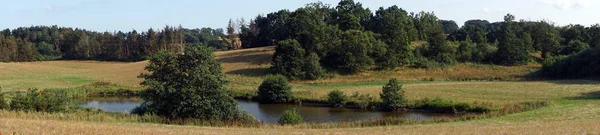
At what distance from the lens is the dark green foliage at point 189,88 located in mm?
35406

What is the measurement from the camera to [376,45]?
83500mm

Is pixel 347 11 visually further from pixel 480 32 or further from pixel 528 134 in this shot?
pixel 528 134

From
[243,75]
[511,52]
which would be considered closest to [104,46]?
[243,75]

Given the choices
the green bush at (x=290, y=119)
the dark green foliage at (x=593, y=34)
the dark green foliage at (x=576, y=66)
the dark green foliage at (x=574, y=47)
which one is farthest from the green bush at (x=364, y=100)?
the dark green foliage at (x=593, y=34)

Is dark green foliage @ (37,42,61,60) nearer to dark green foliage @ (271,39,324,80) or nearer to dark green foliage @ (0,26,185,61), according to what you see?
dark green foliage @ (0,26,185,61)

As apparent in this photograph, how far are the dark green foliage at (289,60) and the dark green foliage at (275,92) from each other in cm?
1601

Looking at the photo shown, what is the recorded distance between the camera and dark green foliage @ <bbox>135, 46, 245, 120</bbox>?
116ft

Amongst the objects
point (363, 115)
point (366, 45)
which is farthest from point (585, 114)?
point (366, 45)

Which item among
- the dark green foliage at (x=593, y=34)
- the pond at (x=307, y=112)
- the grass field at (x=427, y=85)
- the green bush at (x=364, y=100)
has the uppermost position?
the dark green foliage at (x=593, y=34)

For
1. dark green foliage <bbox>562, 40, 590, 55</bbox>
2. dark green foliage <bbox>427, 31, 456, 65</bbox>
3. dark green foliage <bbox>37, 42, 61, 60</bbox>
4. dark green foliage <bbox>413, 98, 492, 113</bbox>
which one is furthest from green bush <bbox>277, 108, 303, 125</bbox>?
dark green foliage <bbox>37, 42, 61, 60</bbox>

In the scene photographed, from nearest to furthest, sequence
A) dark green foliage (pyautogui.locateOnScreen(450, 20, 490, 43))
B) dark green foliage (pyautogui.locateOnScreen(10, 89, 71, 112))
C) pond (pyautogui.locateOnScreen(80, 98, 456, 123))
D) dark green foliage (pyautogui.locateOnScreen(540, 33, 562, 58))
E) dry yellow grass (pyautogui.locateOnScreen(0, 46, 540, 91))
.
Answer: dark green foliage (pyautogui.locateOnScreen(10, 89, 71, 112)) → pond (pyautogui.locateOnScreen(80, 98, 456, 123)) → dry yellow grass (pyautogui.locateOnScreen(0, 46, 540, 91)) → dark green foliage (pyautogui.locateOnScreen(540, 33, 562, 58)) → dark green foliage (pyautogui.locateOnScreen(450, 20, 490, 43))

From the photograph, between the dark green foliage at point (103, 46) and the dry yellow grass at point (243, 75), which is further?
the dark green foliage at point (103, 46)

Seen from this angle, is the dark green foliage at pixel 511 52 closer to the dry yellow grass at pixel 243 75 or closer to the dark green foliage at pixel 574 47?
the dry yellow grass at pixel 243 75

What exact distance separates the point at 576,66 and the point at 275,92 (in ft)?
143
